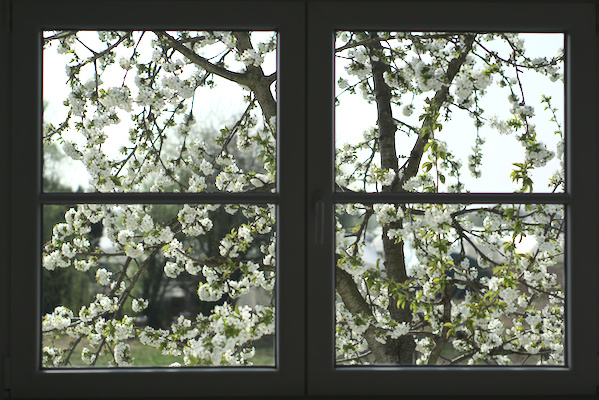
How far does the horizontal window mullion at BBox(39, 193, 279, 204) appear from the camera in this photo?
1336 mm

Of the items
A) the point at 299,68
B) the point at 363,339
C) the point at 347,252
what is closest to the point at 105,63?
the point at 299,68

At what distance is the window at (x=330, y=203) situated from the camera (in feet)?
4.38

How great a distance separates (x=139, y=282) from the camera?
1.70 m

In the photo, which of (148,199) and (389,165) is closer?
(148,199)

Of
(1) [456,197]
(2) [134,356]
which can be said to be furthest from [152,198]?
(1) [456,197]

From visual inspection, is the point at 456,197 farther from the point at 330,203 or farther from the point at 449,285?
the point at 449,285

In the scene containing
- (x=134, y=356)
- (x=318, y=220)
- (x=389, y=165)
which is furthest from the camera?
(x=389, y=165)

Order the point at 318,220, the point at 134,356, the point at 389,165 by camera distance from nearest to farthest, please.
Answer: the point at 318,220 → the point at 134,356 → the point at 389,165

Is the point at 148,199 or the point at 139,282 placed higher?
the point at 148,199

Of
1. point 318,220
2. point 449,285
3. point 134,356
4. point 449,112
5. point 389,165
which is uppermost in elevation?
point 449,112

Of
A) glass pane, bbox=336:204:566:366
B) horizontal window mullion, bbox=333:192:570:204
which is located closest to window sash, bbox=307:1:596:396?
horizontal window mullion, bbox=333:192:570:204

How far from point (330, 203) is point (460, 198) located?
0.36m

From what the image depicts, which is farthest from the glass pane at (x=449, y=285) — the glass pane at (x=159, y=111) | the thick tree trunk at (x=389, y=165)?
the glass pane at (x=159, y=111)

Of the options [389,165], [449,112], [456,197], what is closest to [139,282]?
[389,165]
